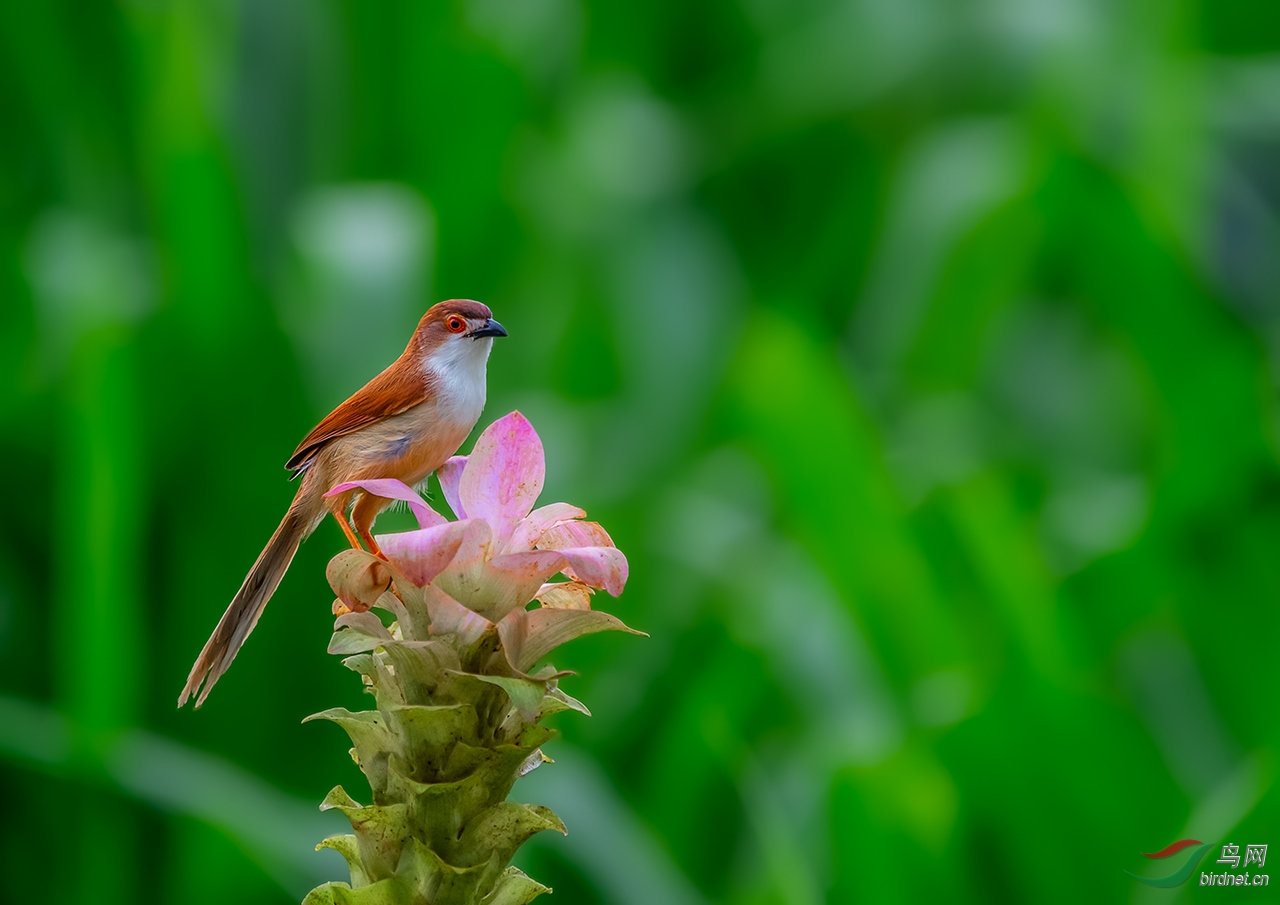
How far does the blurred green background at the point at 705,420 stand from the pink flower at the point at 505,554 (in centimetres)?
79

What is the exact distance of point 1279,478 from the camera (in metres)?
2.21

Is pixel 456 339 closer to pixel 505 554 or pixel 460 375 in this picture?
pixel 460 375

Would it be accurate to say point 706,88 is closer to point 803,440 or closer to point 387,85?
point 387,85

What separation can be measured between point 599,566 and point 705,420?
Answer: 7.06 ft

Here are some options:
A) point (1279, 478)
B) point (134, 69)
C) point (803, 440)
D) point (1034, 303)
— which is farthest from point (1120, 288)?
point (134, 69)

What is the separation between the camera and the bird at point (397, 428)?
0.81m

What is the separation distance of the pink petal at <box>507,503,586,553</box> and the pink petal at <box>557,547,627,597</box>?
6 cm

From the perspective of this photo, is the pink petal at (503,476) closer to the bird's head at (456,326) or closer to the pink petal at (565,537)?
the pink petal at (565,537)

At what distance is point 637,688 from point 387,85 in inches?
62.3

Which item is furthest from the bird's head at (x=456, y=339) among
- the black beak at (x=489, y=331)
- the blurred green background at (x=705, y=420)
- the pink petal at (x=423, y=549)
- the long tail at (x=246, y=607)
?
the blurred green background at (x=705, y=420)

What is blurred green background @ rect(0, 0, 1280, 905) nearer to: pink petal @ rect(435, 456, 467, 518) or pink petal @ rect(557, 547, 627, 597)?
pink petal @ rect(435, 456, 467, 518)

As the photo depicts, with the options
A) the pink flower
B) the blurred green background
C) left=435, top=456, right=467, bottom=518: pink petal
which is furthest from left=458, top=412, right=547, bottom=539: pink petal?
the blurred green background

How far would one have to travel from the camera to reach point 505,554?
24.8 inches

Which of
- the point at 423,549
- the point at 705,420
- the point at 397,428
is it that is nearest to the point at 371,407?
the point at 397,428
